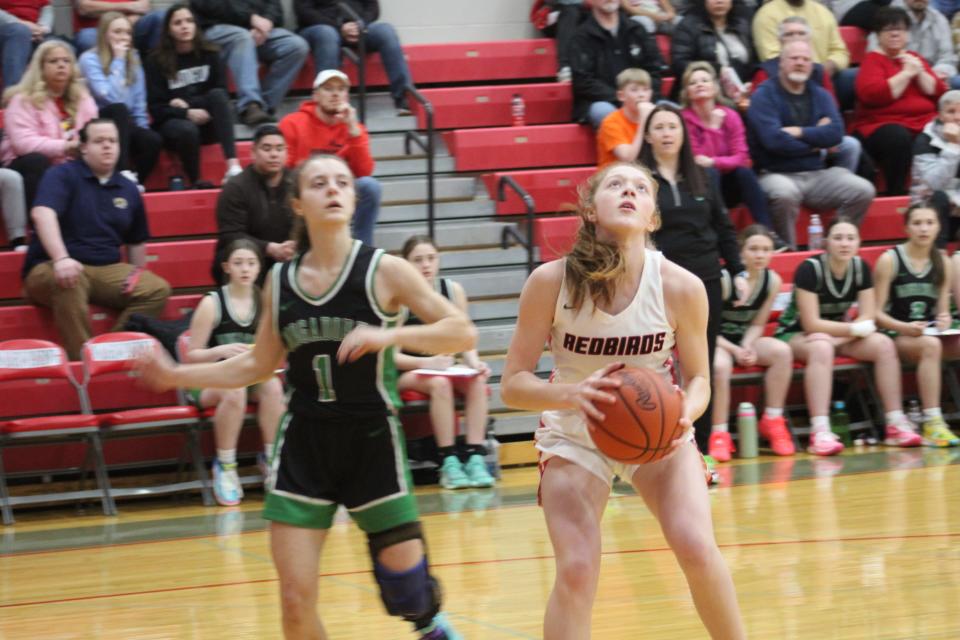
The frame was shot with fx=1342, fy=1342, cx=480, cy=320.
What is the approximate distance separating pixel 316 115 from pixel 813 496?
13.7ft

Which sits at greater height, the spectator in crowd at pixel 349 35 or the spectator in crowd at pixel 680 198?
the spectator in crowd at pixel 349 35

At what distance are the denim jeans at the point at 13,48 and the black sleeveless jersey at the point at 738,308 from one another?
5103 mm

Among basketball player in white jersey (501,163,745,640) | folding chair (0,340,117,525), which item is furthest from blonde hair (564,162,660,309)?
folding chair (0,340,117,525)

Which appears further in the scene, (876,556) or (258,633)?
(876,556)

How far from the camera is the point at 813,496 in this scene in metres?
7.33

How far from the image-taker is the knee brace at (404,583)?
3.97 m

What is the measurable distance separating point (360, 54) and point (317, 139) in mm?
1529

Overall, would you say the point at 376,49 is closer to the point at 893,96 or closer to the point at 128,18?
the point at 128,18

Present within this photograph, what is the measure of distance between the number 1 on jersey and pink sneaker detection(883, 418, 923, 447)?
602 centimetres

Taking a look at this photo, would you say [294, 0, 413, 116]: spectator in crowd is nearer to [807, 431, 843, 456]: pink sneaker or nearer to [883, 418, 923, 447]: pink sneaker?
[807, 431, 843, 456]: pink sneaker

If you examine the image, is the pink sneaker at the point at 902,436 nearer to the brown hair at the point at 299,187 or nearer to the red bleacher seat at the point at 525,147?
the red bleacher seat at the point at 525,147

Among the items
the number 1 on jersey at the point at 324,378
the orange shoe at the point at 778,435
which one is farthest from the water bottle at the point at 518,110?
the number 1 on jersey at the point at 324,378

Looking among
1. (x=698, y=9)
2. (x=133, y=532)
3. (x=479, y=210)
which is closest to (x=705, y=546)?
(x=133, y=532)

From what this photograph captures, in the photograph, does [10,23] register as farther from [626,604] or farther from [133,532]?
[626,604]
